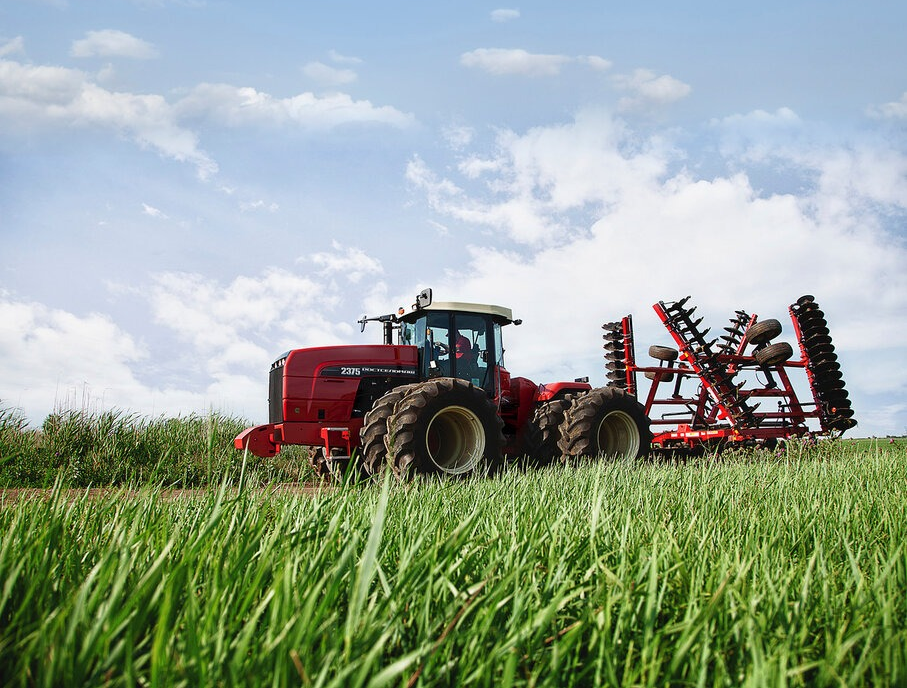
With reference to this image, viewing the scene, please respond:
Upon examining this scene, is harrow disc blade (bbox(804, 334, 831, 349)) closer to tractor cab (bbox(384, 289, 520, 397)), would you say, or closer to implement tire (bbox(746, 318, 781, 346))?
implement tire (bbox(746, 318, 781, 346))

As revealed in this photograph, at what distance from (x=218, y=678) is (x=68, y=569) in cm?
94

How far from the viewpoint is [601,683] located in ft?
4.68

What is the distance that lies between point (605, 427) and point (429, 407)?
353cm

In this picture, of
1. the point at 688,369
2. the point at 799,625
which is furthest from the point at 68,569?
the point at 688,369

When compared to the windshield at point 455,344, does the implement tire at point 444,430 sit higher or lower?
lower

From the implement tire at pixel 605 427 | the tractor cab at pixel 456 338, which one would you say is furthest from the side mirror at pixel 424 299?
the implement tire at pixel 605 427

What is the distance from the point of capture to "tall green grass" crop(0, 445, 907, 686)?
1.13m

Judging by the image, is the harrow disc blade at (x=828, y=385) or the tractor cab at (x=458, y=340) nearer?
the tractor cab at (x=458, y=340)

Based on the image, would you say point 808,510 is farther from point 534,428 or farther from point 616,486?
point 534,428

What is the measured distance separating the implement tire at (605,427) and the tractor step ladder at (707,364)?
243 centimetres

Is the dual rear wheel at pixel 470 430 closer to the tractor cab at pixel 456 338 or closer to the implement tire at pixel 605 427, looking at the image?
the implement tire at pixel 605 427

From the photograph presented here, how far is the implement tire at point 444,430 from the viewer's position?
6719mm

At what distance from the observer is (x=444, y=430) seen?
7.57 m

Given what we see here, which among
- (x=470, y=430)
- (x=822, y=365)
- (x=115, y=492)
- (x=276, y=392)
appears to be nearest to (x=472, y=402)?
(x=470, y=430)
